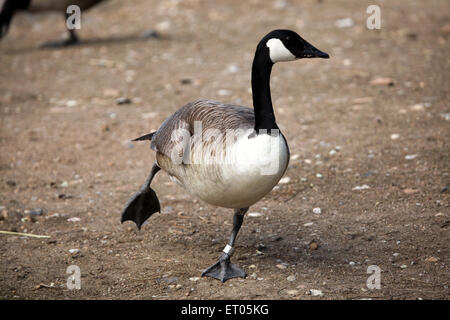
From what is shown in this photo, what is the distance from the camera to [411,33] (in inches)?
361

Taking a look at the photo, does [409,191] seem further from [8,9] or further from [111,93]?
[8,9]

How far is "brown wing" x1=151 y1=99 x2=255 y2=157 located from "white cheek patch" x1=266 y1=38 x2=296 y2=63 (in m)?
0.45

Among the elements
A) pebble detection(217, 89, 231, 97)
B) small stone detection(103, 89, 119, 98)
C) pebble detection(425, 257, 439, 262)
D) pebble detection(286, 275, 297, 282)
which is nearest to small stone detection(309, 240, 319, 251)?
pebble detection(286, 275, 297, 282)

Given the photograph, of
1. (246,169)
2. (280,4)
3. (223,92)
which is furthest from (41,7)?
(246,169)

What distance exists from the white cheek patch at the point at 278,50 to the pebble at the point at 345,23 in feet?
20.9

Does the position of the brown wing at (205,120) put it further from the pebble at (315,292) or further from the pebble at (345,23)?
the pebble at (345,23)

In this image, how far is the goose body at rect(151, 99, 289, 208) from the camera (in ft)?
11.4

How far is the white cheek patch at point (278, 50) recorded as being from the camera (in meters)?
3.65

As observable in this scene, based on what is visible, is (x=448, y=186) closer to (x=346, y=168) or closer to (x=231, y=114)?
(x=346, y=168)

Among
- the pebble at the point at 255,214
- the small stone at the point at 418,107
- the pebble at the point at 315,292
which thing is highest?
the small stone at the point at 418,107

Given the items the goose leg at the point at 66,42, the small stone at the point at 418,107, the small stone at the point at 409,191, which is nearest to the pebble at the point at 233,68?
the small stone at the point at 418,107

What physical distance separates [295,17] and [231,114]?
268 inches

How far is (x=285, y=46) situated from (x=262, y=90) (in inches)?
11.9

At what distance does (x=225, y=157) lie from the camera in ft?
11.6
